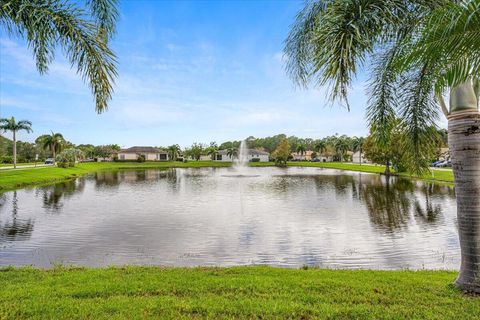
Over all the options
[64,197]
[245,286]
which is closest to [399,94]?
[245,286]

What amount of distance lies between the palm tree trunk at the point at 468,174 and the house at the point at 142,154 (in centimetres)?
10388

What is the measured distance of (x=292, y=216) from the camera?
1727 centimetres

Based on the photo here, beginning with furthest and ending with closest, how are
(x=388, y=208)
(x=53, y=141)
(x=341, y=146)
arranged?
(x=341, y=146)
(x=53, y=141)
(x=388, y=208)

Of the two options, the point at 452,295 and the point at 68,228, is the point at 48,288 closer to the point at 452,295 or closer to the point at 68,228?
the point at 452,295

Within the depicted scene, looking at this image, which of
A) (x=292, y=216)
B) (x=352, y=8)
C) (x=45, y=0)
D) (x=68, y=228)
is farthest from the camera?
(x=292, y=216)

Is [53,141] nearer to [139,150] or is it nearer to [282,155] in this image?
[139,150]

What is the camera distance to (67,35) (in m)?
5.99

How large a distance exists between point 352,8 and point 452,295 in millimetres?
5013

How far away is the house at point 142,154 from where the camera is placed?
105 m

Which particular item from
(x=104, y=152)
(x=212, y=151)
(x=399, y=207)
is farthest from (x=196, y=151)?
(x=399, y=207)

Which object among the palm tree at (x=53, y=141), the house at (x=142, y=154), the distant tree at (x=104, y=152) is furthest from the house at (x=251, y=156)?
the palm tree at (x=53, y=141)

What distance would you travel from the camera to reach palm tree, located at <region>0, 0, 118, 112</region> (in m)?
5.63

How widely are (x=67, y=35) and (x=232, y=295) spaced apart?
570 cm

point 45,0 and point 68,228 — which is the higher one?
point 45,0
